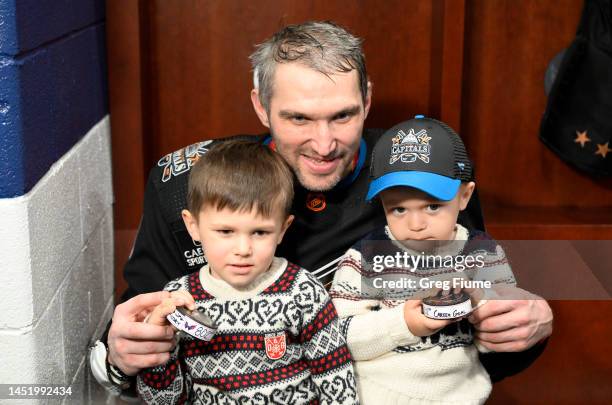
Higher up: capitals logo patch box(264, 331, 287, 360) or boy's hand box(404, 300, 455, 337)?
boy's hand box(404, 300, 455, 337)

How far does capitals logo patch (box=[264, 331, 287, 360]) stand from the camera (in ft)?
5.23

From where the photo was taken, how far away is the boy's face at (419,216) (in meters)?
1.69

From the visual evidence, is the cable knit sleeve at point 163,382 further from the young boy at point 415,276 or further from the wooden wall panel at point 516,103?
the wooden wall panel at point 516,103

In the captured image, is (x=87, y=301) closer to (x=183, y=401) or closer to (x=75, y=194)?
(x=75, y=194)

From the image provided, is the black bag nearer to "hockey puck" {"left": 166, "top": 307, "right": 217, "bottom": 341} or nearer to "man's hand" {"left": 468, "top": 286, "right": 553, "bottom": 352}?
"man's hand" {"left": 468, "top": 286, "right": 553, "bottom": 352}

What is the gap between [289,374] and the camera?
1624 mm

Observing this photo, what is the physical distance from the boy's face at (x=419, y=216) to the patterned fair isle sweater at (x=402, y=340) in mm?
43

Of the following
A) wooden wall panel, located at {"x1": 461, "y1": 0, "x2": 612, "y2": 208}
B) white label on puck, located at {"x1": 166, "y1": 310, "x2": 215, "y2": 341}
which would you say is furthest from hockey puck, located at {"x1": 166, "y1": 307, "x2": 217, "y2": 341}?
wooden wall panel, located at {"x1": 461, "y1": 0, "x2": 612, "y2": 208}

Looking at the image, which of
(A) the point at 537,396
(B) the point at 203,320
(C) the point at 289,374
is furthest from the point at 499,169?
(B) the point at 203,320

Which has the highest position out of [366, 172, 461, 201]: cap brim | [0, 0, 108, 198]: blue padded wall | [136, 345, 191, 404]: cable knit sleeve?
[0, 0, 108, 198]: blue padded wall

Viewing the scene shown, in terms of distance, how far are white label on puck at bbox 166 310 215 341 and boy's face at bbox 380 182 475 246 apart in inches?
18.0

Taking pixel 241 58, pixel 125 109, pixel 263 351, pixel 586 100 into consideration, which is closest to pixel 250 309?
pixel 263 351

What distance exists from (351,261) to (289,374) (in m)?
0.28

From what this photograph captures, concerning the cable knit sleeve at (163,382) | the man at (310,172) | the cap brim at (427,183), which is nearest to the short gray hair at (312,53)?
the man at (310,172)
